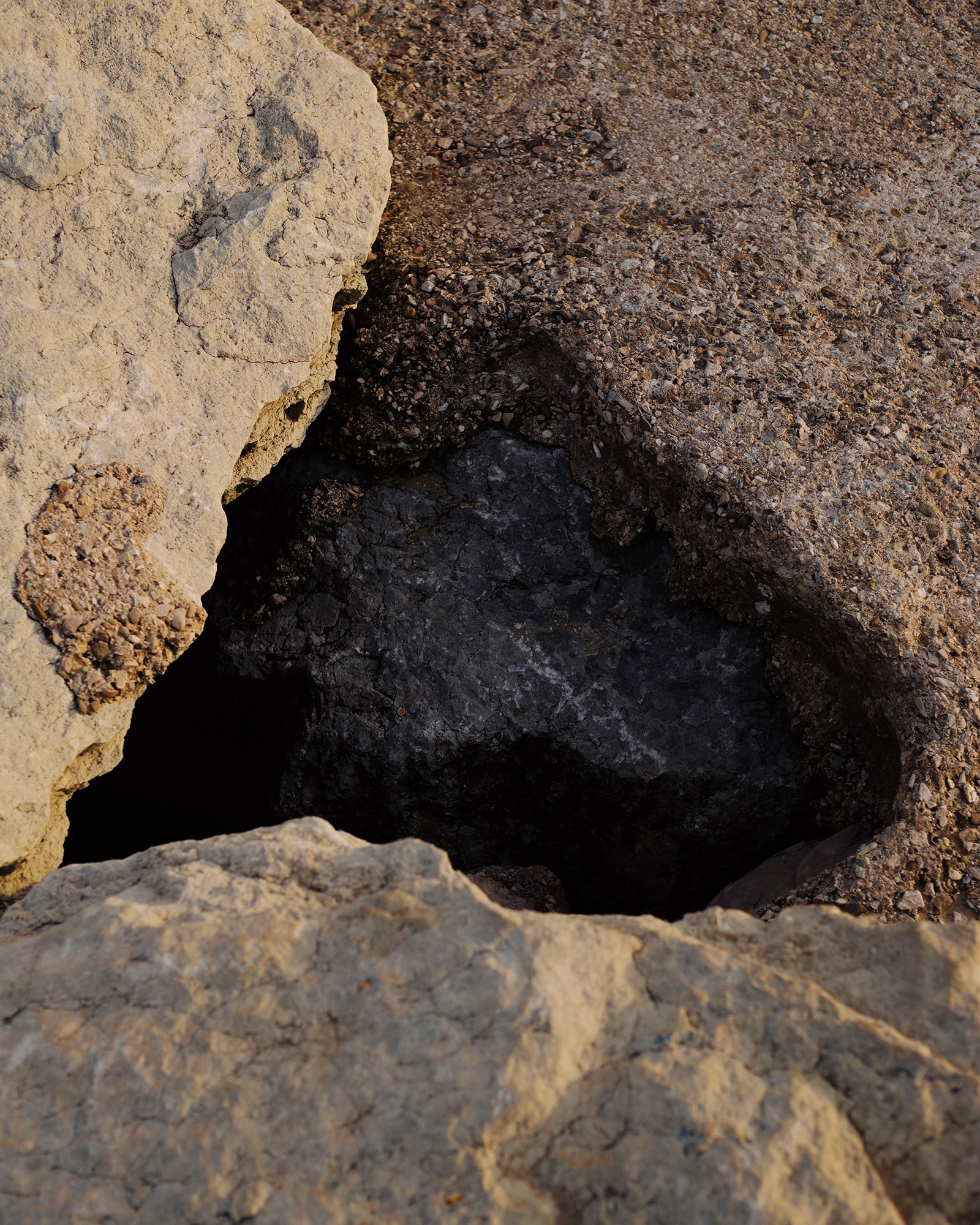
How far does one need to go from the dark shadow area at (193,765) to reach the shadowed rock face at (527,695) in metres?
0.12

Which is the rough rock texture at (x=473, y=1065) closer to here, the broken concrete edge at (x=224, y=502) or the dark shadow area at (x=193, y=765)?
the broken concrete edge at (x=224, y=502)

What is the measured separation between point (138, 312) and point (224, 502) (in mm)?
529

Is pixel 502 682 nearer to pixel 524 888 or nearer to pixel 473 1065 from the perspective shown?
pixel 524 888

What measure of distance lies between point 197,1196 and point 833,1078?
906 millimetres

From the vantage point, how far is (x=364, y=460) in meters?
2.92

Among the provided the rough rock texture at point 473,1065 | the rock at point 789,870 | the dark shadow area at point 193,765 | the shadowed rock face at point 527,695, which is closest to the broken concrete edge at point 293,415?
the shadowed rock face at point 527,695

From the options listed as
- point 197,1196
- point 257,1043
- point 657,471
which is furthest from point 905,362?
point 197,1196

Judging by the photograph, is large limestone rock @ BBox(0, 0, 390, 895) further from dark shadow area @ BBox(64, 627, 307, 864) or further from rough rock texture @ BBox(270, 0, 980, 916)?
dark shadow area @ BBox(64, 627, 307, 864)

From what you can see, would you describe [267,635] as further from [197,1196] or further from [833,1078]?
[833,1078]

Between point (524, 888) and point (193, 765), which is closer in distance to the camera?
point (524, 888)

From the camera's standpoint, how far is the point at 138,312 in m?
2.42

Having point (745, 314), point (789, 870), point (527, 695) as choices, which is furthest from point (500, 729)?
point (745, 314)

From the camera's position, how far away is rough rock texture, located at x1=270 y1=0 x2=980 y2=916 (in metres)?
2.46

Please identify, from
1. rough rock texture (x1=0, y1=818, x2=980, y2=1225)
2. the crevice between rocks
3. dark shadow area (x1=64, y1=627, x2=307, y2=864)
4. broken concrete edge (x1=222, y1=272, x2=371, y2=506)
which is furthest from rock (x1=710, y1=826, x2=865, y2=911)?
broken concrete edge (x1=222, y1=272, x2=371, y2=506)
